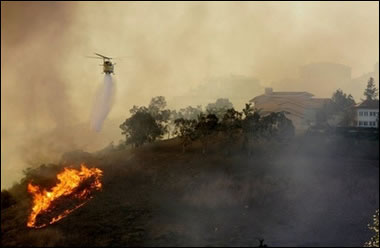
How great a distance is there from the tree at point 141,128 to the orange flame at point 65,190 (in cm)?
1222

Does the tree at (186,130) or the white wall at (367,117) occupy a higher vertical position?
the white wall at (367,117)

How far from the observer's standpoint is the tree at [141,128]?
7244cm

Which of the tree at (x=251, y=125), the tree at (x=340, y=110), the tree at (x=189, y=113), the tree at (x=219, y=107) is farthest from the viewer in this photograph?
the tree at (x=189, y=113)

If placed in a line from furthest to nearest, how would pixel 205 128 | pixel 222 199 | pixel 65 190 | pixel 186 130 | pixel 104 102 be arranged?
pixel 104 102, pixel 186 130, pixel 205 128, pixel 65 190, pixel 222 199

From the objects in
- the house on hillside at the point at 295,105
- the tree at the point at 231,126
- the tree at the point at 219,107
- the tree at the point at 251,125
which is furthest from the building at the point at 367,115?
the tree at the point at 231,126

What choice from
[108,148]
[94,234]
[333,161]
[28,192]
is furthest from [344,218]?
[108,148]

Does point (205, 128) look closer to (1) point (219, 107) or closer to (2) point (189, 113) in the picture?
(1) point (219, 107)

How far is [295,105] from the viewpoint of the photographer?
85.1 meters

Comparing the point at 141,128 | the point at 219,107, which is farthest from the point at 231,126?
the point at 219,107

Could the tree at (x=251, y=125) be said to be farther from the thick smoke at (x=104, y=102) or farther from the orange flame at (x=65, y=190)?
the thick smoke at (x=104, y=102)

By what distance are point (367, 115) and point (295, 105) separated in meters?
14.4

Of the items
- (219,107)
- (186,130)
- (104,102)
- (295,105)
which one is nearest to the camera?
(186,130)

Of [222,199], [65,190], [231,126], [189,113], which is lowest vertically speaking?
[222,199]

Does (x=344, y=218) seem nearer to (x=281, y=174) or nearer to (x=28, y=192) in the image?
(x=281, y=174)
